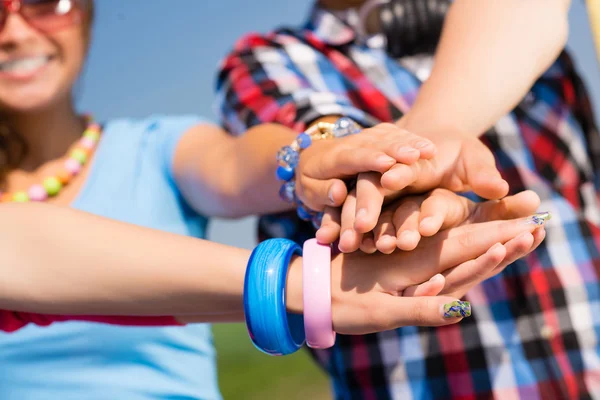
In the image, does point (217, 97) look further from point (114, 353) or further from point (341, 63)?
point (114, 353)

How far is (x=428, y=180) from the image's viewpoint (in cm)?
88

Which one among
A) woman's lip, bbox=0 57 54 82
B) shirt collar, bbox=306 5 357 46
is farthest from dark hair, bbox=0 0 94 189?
shirt collar, bbox=306 5 357 46

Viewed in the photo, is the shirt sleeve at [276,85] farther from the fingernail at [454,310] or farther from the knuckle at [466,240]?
the fingernail at [454,310]

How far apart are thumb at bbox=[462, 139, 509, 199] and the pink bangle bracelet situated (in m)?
0.20

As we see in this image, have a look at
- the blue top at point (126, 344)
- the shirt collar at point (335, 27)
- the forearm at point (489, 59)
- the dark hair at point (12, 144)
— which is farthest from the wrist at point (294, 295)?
the dark hair at point (12, 144)

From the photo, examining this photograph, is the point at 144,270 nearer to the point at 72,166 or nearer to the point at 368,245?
the point at 368,245

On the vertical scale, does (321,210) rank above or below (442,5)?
below

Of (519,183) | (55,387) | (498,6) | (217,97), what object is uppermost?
(498,6)

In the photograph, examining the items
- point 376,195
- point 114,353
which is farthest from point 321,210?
point 114,353

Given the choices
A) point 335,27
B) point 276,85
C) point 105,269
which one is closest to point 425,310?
point 105,269

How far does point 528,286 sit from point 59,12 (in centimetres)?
110

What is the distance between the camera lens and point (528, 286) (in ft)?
4.25

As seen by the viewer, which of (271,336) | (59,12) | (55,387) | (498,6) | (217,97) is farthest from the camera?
(217,97)

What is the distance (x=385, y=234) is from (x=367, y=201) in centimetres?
6
